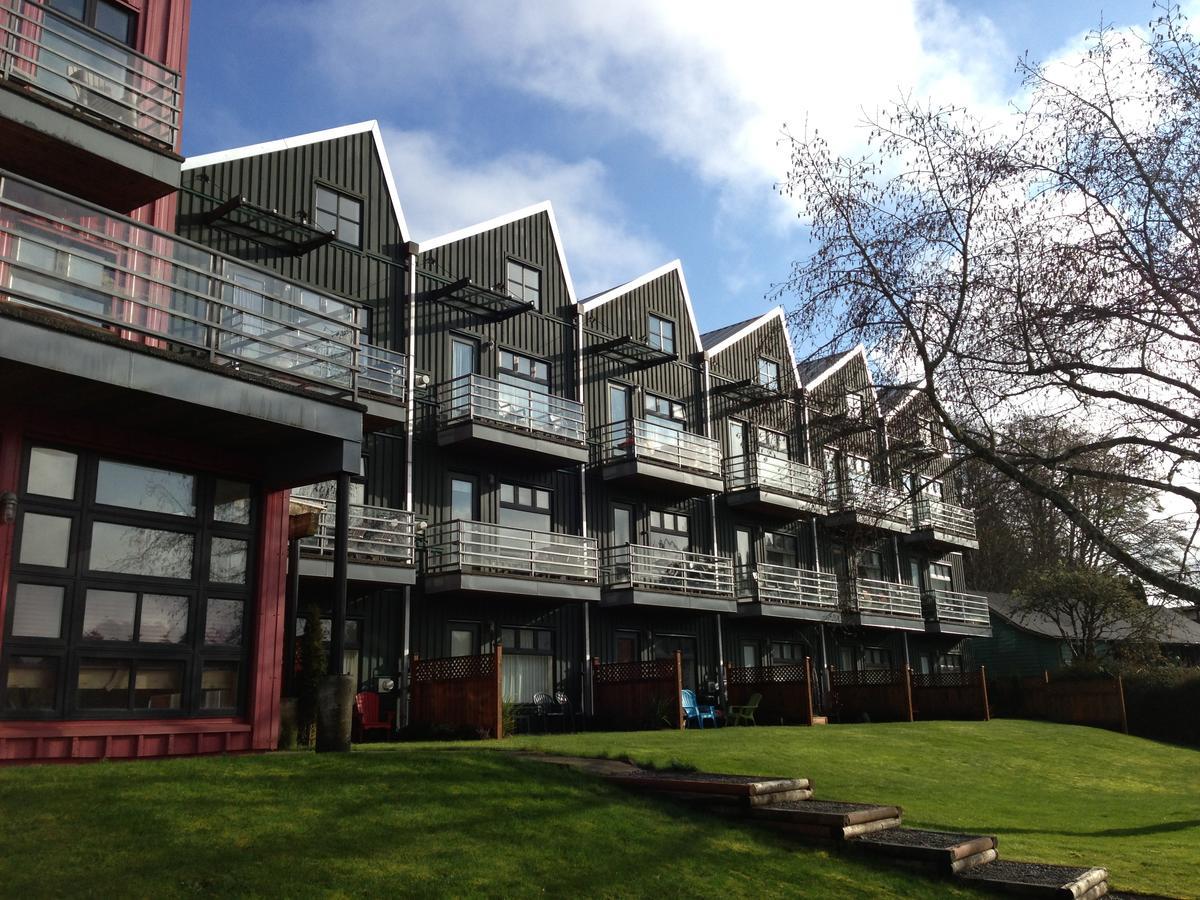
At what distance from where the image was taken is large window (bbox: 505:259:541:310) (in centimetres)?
2575

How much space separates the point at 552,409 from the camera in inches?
970

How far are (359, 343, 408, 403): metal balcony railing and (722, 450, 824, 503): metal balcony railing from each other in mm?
12270

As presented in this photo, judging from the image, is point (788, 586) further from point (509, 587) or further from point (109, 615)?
point (109, 615)

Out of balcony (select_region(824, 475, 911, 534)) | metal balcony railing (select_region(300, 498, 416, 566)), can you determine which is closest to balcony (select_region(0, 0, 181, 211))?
metal balcony railing (select_region(300, 498, 416, 566))

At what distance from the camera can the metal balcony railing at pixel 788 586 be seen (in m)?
29.2

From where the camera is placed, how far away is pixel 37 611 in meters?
10.5

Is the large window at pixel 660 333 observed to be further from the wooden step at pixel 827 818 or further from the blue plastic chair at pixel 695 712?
the wooden step at pixel 827 818

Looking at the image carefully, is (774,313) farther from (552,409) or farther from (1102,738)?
(1102,738)

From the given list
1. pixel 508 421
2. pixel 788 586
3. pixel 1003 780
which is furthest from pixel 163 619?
pixel 788 586

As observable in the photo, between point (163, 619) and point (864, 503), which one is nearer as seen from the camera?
point (163, 619)

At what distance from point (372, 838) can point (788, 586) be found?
78.0ft

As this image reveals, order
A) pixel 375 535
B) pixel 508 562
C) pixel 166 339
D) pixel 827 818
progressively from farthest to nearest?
pixel 508 562
pixel 375 535
pixel 166 339
pixel 827 818

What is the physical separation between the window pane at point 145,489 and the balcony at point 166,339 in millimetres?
467

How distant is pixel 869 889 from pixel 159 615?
7694 mm
